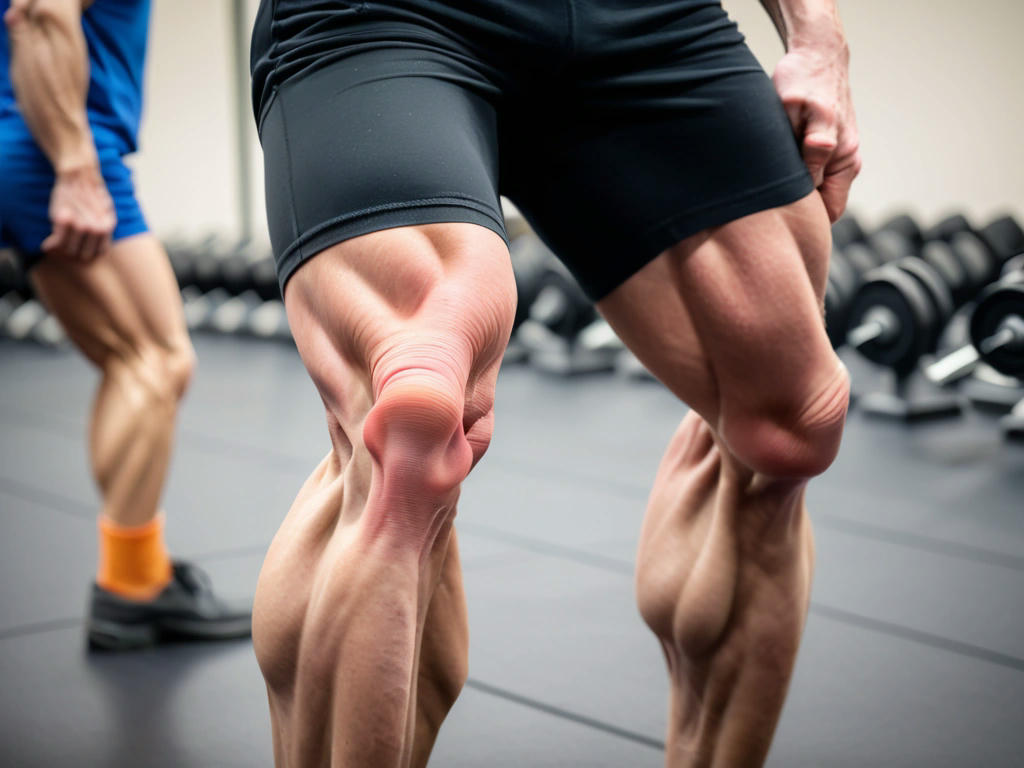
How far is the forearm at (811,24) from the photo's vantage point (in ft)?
2.87

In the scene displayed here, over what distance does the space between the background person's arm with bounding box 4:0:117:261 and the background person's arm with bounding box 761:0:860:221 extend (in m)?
0.94

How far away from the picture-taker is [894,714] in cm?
129

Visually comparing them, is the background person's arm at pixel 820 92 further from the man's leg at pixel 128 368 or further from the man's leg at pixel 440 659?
the man's leg at pixel 128 368

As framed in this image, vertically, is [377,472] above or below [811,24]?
below

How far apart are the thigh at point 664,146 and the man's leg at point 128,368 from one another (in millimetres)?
833

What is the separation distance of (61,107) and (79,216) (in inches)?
5.6

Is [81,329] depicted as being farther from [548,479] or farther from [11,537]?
[548,479]

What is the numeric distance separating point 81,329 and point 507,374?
95.7 inches

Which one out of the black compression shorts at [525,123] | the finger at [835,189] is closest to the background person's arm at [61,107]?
the black compression shorts at [525,123]

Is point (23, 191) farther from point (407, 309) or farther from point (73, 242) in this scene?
point (407, 309)

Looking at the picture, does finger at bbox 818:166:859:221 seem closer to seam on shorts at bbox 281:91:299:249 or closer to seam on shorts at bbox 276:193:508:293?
seam on shorts at bbox 276:193:508:293

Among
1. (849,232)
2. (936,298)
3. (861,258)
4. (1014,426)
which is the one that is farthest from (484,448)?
(849,232)

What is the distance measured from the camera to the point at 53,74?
1.42 m

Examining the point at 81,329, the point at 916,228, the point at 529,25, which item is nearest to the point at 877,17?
the point at 916,228
